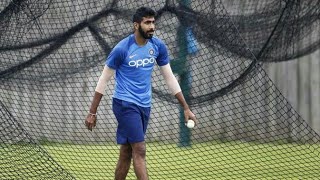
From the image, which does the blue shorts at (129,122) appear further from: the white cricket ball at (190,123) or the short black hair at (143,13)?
the short black hair at (143,13)

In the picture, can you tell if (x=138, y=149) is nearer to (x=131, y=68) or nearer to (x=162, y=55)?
(x=131, y=68)

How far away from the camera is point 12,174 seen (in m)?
7.54

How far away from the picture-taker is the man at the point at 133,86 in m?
6.16

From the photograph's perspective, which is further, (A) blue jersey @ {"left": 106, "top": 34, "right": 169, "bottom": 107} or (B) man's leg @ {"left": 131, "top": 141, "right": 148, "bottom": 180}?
(A) blue jersey @ {"left": 106, "top": 34, "right": 169, "bottom": 107}

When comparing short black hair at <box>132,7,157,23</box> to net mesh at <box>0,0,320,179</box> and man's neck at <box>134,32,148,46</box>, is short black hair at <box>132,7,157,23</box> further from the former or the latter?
net mesh at <box>0,0,320,179</box>

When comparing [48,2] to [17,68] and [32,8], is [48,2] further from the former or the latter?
[17,68]

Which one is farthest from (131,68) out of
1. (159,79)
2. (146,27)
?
(159,79)

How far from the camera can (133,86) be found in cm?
622

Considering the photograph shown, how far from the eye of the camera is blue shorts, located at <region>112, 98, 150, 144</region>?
616cm

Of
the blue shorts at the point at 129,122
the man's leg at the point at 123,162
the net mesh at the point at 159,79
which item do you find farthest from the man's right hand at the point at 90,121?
the net mesh at the point at 159,79

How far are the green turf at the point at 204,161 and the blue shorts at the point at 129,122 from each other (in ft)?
5.68

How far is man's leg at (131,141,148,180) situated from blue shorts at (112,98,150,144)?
0.05 meters

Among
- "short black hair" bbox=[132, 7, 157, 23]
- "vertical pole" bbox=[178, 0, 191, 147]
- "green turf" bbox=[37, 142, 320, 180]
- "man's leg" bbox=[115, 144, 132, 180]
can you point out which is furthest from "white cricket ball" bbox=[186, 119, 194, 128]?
"vertical pole" bbox=[178, 0, 191, 147]

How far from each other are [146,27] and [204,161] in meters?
3.12
